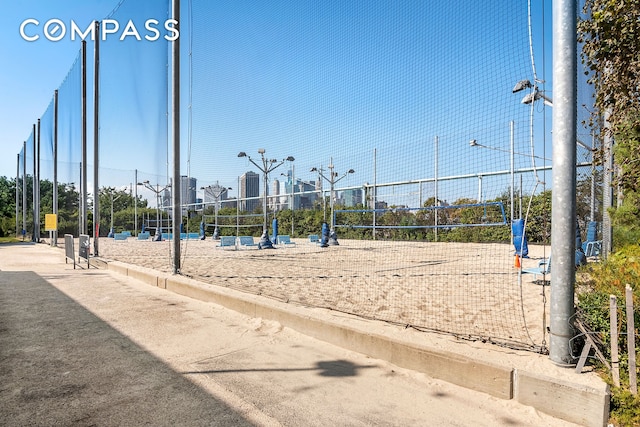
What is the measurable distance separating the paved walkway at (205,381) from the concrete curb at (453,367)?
8 centimetres

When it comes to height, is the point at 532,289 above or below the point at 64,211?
below

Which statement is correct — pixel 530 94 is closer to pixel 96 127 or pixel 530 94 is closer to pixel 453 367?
pixel 453 367

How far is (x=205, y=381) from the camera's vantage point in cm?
266

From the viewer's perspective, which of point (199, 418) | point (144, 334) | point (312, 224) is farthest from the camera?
point (312, 224)

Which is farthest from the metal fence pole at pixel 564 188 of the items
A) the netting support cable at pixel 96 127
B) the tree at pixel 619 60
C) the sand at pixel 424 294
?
the netting support cable at pixel 96 127

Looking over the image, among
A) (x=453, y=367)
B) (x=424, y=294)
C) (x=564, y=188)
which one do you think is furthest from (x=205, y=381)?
(x=424, y=294)

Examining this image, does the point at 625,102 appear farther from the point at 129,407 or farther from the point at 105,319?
the point at 105,319

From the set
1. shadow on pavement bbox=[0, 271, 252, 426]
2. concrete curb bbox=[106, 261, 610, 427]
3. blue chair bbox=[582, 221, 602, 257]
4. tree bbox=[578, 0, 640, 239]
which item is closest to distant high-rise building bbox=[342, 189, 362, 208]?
blue chair bbox=[582, 221, 602, 257]

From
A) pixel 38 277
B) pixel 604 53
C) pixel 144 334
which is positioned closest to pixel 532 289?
pixel 604 53

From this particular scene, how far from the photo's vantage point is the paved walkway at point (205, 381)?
2197 mm

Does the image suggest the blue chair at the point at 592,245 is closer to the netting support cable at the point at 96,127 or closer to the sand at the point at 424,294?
the sand at the point at 424,294

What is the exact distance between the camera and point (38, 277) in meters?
7.89

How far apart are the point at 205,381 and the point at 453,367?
1.69 m

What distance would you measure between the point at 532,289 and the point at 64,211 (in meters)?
24.5
